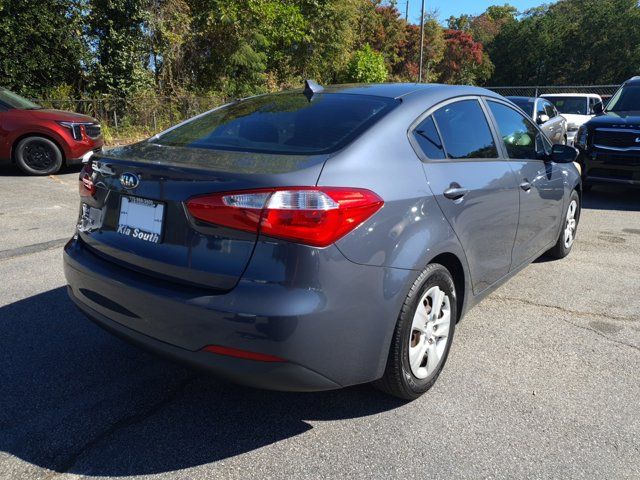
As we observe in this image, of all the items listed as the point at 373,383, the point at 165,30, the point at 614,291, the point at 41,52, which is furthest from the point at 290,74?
the point at 373,383

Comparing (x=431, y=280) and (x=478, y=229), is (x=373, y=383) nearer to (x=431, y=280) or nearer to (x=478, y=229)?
(x=431, y=280)

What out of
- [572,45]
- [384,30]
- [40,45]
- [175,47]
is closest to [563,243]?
[40,45]

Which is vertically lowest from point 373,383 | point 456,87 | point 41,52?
point 373,383

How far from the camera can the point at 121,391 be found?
289 centimetres

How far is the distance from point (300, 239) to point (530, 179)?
2.43 m

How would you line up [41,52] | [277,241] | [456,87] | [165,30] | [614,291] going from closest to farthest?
[277,241] → [456,87] → [614,291] → [41,52] → [165,30]

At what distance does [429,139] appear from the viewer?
2975 mm

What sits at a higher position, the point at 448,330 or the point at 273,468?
the point at 448,330

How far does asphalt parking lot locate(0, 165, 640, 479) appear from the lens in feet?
7.75

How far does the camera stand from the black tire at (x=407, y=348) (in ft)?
8.39

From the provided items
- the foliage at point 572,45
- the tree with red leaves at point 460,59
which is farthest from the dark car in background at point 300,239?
the foliage at point 572,45

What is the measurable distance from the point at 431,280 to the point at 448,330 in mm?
416

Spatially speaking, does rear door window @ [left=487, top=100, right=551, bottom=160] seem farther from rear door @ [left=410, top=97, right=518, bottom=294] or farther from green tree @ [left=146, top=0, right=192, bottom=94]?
green tree @ [left=146, top=0, right=192, bottom=94]

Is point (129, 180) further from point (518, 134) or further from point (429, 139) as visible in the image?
point (518, 134)
